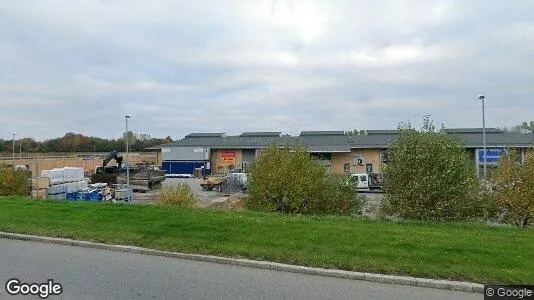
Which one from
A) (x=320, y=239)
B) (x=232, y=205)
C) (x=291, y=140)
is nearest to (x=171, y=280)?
(x=320, y=239)

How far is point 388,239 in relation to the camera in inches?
304

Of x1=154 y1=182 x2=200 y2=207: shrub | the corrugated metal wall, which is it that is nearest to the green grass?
x1=154 y1=182 x2=200 y2=207: shrub

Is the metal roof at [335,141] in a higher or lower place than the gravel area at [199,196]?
higher

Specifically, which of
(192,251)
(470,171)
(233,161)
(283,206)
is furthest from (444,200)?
(233,161)

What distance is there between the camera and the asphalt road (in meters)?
5.49

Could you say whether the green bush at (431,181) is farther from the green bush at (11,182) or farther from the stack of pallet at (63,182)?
the stack of pallet at (63,182)

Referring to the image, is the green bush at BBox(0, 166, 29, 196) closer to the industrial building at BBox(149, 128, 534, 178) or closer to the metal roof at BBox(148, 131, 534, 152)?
the metal roof at BBox(148, 131, 534, 152)

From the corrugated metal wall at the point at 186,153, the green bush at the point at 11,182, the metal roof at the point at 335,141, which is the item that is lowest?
the green bush at the point at 11,182

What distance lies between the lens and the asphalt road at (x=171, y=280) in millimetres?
5488

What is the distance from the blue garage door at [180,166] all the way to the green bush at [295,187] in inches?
1745

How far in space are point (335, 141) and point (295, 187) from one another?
42.0m

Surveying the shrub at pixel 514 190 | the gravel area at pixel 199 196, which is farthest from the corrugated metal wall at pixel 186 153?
the shrub at pixel 514 190

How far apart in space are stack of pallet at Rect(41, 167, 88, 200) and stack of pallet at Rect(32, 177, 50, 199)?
0.32 meters

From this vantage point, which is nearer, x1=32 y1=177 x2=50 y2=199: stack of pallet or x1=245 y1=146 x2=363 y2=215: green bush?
x1=245 y1=146 x2=363 y2=215: green bush
